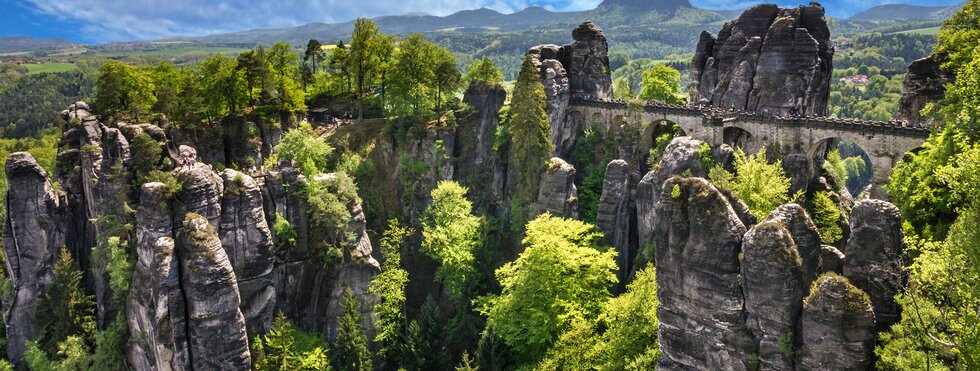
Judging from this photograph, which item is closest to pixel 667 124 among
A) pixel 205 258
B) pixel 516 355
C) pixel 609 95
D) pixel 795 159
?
pixel 609 95

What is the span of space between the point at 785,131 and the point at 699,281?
2736cm

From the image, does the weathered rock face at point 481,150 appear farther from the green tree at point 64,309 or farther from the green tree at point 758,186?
the green tree at point 64,309

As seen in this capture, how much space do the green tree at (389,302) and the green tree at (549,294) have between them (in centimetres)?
922

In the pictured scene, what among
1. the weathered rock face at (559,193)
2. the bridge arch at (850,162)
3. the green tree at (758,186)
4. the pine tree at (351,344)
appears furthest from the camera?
the weathered rock face at (559,193)

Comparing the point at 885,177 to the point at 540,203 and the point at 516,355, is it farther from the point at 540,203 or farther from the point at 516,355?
the point at 516,355

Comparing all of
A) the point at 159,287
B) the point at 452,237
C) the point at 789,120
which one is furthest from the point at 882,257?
the point at 159,287

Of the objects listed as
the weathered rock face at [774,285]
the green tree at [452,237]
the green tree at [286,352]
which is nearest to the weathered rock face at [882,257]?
the weathered rock face at [774,285]

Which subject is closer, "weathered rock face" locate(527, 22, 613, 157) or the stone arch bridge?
the stone arch bridge

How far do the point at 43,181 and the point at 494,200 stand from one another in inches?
1463

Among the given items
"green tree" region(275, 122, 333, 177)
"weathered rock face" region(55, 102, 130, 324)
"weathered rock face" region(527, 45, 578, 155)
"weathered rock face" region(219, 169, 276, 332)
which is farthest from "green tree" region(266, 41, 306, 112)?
"weathered rock face" region(527, 45, 578, 155)

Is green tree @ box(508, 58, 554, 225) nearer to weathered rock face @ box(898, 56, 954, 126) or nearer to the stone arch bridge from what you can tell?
the stone arch bridge

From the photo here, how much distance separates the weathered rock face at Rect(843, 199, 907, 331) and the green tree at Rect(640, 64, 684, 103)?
141ft

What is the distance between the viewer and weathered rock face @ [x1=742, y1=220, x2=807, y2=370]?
25.0 metres

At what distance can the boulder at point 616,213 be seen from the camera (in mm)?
48969
